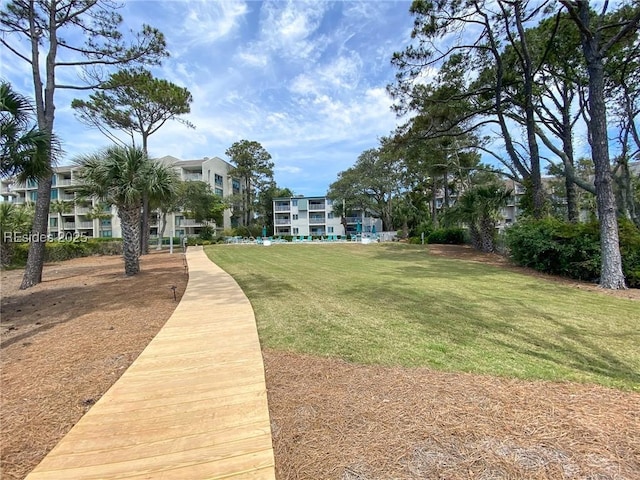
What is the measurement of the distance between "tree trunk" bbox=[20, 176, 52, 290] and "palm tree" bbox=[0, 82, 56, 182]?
3.14 m

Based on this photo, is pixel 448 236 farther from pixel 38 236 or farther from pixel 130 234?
pixel 38 236

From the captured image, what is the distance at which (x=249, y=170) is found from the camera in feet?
155

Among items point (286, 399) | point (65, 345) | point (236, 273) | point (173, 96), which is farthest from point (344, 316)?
point (173, 96)

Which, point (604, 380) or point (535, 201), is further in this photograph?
point (535, 201)

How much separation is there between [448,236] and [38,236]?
2285 centimetres

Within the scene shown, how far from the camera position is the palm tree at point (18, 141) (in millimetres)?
5594

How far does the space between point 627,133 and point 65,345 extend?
22596 millimetres

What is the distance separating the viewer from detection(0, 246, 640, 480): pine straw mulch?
1814 millimetres

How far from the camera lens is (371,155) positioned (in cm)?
3719

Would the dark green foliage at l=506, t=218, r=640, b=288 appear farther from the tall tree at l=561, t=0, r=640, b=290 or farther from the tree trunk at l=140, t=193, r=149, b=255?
the tree trunk at l=140, t=193, r=149, b=255

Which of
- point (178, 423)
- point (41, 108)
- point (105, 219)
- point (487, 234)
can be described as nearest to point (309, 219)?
point (105, 219)

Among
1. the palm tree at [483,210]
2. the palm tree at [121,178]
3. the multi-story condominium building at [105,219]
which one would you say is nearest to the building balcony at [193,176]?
the multi-story condominium building at [105,219]

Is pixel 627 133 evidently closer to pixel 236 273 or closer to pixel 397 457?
pixel 236 273

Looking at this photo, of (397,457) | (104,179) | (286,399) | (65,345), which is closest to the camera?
(397,457)
